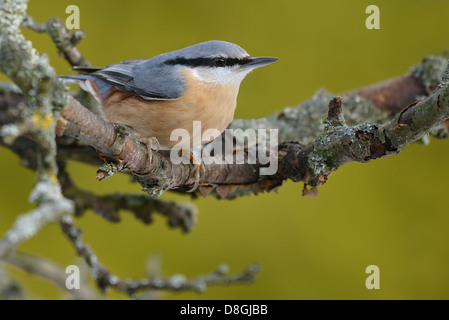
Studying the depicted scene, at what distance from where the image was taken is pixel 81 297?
76.5 inches

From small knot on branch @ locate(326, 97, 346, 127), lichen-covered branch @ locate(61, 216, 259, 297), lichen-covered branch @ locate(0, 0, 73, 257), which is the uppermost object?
small knot on branch @ locate(326, 97, 346, 127)

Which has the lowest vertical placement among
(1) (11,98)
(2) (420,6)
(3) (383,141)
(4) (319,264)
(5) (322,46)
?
(4) (319,264)

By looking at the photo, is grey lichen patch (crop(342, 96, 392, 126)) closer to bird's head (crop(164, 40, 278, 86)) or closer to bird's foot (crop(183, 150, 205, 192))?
bird's head (crop(164, 40, 278, 86))

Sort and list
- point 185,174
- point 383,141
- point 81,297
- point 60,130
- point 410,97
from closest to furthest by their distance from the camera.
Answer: point 60,130 → point 383,141 → point 185,174 → point 81,297 → point 410,97

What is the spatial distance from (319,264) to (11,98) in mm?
1588

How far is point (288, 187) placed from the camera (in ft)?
8.18

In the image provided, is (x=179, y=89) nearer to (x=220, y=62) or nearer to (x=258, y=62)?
(x=220, y=62)

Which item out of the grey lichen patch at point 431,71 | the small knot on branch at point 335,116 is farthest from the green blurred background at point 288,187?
the small knot on branch at point 335,116

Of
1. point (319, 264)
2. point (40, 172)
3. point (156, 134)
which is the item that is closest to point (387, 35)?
point (319, 264)

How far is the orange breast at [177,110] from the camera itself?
5.92ft

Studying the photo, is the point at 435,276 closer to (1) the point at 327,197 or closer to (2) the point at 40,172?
(1) the point at 327,197

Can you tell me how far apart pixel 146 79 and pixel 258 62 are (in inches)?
17.0

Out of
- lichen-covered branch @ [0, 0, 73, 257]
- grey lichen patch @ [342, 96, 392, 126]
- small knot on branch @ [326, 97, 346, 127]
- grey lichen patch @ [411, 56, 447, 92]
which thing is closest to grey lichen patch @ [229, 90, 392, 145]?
grey lichen patch @ [342, 96, 392, 126]

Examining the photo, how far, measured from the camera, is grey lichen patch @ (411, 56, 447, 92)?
2281 mm
